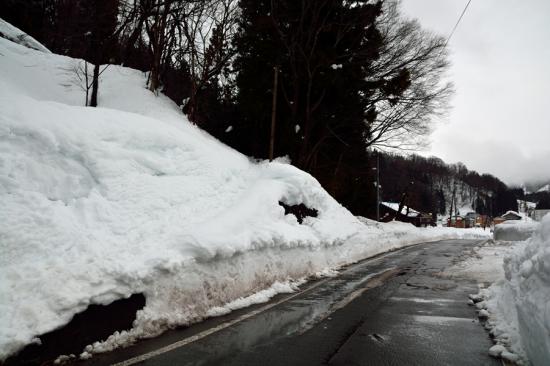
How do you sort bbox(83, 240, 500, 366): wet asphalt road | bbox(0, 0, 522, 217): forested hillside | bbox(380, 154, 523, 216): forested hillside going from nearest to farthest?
1. bbox(83, 240, 500, 366): wet asphalt road
2. bbox(0, 0, 522, 217): forested hillside
3. bbox(380, 154, 523, 216): forested hillside

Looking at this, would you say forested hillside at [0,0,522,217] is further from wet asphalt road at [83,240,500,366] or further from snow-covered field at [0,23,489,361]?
wet asphalt road at [83,240,500,366]

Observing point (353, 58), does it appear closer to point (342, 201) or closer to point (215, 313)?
point (342, 201)

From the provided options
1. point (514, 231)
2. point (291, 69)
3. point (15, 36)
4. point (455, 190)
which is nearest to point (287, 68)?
point (291, 69)

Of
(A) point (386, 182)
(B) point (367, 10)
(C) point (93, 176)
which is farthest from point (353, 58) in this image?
(A) point (386, 182)

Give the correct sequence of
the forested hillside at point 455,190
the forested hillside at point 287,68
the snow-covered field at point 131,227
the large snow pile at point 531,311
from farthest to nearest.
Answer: the forested hillside at point 455,190 → the forested hillside at point 287,68 → the snow-covered field at point 131,227 → the large snow pile at point 531,311

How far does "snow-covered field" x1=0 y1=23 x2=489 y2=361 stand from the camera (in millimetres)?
4316

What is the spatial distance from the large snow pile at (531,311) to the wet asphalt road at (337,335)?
0.28 meters

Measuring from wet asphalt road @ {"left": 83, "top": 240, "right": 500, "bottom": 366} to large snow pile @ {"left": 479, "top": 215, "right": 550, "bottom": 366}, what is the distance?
0.91ft

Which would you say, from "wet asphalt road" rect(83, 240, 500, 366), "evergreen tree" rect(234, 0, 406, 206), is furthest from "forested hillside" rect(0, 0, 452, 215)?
"wet asphalt road" rect(83, 240, 500, 366)

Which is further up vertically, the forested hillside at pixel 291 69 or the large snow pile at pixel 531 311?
the forested hillside at pixel 291 69

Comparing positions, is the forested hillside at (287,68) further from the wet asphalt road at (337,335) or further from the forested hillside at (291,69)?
the wet asphalt road at (337,335)

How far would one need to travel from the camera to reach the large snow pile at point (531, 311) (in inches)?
121

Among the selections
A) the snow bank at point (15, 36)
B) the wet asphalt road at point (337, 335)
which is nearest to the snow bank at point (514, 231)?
the wet asphalt road at point (337, 335)

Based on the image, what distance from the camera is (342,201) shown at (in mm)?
30688
